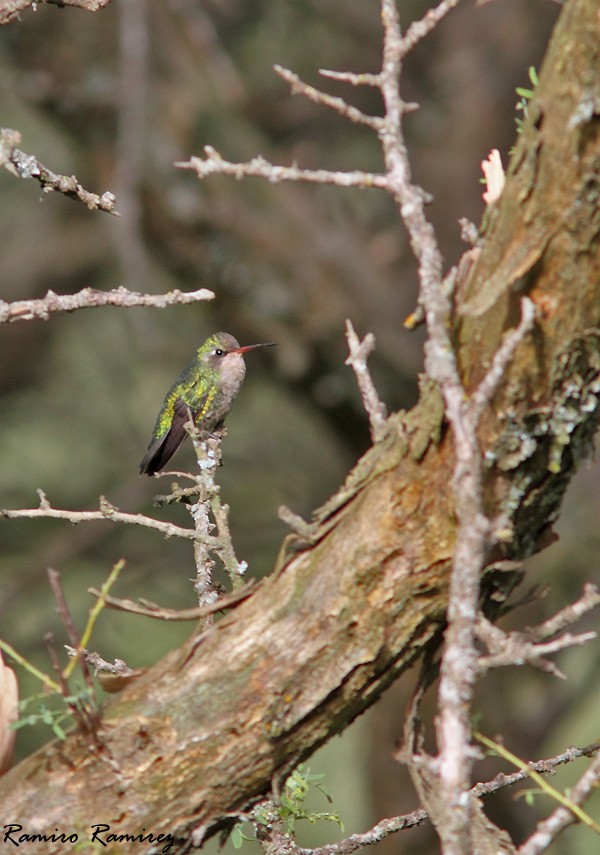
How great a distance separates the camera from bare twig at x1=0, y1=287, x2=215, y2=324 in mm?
2061

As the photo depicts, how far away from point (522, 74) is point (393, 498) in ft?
24.6

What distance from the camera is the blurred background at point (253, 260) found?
745 centimetres

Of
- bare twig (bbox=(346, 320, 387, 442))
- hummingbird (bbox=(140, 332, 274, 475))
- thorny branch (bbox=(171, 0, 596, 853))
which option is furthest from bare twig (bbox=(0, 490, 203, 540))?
hummingbird (bbox=(140, 332, 274, 475))

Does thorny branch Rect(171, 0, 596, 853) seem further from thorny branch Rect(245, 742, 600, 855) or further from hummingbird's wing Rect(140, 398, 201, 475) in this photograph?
hummingbird's wing Rect(140, 398, 201, 475)

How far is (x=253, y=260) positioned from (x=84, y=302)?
5.55 m

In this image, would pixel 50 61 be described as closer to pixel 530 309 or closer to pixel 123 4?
pixel 123 4

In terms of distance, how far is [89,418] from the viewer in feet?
41.8

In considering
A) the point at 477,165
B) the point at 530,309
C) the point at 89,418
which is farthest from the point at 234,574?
the point at 89,418

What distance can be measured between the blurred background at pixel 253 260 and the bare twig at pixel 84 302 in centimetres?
402

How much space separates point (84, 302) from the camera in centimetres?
209

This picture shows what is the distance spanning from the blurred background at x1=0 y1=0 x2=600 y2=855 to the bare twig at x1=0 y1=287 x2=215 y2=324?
13.2ft

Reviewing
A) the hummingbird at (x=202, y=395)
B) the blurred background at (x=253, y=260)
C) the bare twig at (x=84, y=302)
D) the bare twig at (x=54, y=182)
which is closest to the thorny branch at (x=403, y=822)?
the bare twig at (x=84, y=302)

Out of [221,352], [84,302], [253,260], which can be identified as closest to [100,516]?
[84,302]

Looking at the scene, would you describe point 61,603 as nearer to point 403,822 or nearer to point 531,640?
point 531,640
